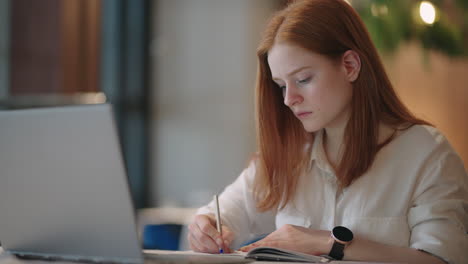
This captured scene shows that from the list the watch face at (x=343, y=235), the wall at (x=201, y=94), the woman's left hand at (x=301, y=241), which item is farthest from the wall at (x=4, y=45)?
the watch face at (x=343, y=235)

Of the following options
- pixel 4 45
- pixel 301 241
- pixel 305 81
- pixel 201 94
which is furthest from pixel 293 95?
pixel 201 94

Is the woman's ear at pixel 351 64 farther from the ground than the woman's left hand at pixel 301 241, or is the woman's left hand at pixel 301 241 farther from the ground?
the woman's ear at pixel 351 64

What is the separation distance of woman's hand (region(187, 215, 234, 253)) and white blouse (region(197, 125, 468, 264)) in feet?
0.38

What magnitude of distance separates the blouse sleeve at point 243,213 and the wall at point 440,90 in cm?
306

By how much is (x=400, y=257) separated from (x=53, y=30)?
302 cm

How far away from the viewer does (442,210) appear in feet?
3.94

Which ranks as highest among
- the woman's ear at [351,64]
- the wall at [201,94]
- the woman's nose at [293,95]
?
the woman's ear at [351,64]

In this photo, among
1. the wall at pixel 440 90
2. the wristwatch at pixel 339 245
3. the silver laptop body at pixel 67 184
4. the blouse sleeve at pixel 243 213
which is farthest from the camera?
the wall at pixel 440 90

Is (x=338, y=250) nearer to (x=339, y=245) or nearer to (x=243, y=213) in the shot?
(x=339, y=245)

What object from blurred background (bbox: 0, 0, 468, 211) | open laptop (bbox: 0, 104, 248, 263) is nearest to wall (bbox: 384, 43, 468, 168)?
blurred background (bbox: 0, 0, 468, 211)

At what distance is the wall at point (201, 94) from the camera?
4285 mm

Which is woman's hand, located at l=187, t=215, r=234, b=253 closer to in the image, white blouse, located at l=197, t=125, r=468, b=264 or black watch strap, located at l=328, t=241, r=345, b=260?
white blouse, located at l=197, t=125, r=468, b=264

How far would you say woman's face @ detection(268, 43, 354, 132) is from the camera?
131 cm

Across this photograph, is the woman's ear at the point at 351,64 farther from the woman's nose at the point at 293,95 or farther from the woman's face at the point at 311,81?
the woman's nose at the point at 293,95
